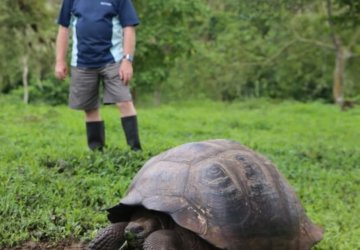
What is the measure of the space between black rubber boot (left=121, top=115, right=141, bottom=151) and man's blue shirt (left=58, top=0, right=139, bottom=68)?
0.56m

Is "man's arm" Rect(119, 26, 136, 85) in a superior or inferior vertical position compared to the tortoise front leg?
superior

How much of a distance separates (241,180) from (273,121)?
36.1 feet

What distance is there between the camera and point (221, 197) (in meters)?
3.54

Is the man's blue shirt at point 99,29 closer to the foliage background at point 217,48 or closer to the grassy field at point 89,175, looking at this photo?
the grassy field at point 89,175

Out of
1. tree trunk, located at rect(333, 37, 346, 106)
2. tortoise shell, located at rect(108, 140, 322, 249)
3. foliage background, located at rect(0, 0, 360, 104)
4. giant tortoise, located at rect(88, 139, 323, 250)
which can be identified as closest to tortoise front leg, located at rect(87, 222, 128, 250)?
giant tortoise, located at rect(88, 139, 323, 250)

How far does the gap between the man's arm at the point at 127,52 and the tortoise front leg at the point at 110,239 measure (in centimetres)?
244

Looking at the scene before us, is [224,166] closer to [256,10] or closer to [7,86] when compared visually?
[256,10]

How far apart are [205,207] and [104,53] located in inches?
112

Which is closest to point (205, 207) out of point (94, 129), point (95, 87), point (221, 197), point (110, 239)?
point (221, 197)

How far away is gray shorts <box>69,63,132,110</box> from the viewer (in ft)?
19.6

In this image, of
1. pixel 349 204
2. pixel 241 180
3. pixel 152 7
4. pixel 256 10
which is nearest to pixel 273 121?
pixel 256 10

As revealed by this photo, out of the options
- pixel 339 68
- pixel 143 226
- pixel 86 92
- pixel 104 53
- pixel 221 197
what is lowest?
pixel 339 68

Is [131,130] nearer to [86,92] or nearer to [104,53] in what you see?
[86,92]

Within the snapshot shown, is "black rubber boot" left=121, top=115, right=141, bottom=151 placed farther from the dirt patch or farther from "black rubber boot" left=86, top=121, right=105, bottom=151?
the dirt patch
